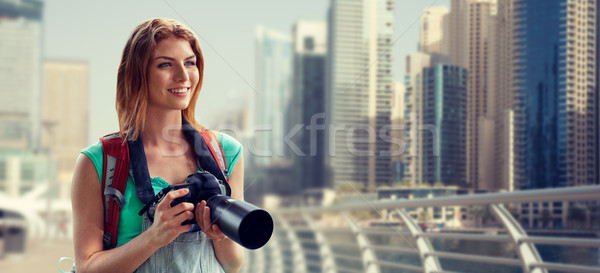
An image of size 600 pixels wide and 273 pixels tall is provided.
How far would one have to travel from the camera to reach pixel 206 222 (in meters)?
0.50

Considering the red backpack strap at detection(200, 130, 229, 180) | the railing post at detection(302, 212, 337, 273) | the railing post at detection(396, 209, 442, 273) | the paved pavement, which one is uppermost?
the red backpack strap at detection(200, 130, 229, 180)

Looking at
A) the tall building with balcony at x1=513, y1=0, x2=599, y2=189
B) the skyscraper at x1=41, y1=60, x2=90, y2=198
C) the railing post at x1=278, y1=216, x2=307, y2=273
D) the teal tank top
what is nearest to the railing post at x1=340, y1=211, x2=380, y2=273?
the railing post at x1=278, y1=216, x2=307, y2=273

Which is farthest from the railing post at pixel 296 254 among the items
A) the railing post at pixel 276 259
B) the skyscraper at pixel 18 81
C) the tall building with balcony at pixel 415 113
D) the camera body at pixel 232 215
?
the skyscraper at pixel 18 81

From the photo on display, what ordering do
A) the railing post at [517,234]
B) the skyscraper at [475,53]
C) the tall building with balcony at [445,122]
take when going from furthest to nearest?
the tall building with balcony at [445,122] < the skyscraper at [475,53] < the railing post at [517,234]

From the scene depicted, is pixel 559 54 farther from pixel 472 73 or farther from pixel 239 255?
pixel 239 255

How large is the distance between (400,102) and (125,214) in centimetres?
1871

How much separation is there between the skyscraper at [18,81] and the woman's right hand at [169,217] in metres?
27.7

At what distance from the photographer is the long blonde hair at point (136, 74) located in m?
0.53

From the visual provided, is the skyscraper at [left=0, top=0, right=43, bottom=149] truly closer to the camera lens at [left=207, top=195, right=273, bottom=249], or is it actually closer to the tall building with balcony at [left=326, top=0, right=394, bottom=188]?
the tall building with balcony at [left=326, top=0, right=394, bottom=188]

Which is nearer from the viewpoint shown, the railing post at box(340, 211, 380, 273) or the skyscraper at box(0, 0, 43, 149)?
the railing post at box(340, 211, 380, 273)

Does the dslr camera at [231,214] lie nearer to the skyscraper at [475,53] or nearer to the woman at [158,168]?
the woman at [158,168]

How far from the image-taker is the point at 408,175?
1720 centimetres

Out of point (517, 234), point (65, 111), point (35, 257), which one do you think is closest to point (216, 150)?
point (517, 234)

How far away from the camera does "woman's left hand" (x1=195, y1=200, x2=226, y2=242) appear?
19.6 inches
